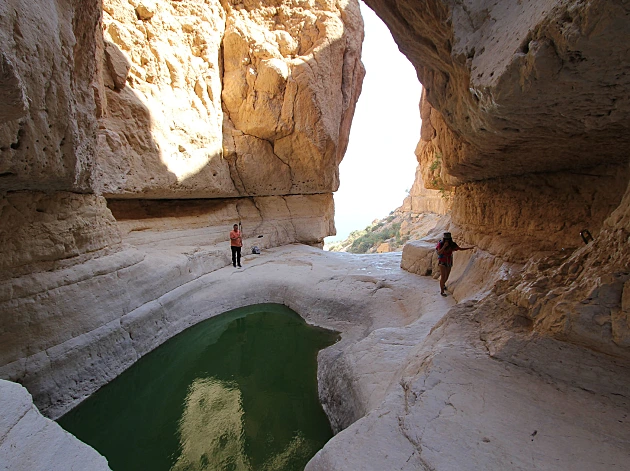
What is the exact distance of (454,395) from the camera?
2057 mm

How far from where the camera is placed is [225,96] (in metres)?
8.93

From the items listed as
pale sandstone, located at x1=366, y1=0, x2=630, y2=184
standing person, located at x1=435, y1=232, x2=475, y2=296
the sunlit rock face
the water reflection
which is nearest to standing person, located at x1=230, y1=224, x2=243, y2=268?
the sunlit rock face

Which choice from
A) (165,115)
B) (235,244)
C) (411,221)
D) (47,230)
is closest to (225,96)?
(165,115)

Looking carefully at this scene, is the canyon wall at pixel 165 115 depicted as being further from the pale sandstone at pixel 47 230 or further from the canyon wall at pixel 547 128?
the canyon wall at pixel 547 128

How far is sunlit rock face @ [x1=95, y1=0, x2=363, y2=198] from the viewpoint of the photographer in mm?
6410

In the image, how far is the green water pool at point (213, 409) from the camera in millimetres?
3000

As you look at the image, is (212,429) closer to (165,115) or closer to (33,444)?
(33,444)

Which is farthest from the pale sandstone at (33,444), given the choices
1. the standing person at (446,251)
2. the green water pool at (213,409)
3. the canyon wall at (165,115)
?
the standing person at (446,251)

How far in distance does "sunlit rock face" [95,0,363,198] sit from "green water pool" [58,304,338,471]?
13.3 feet

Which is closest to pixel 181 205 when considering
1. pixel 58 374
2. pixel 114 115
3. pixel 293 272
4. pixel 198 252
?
pixel 198 252

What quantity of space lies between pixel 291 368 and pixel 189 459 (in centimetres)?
183

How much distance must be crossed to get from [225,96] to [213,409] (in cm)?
822

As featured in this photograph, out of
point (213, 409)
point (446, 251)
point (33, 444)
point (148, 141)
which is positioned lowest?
point (213, 409)

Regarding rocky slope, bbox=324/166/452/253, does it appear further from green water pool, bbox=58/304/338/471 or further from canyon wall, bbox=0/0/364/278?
green water pool, bbox=58/304/338/471
